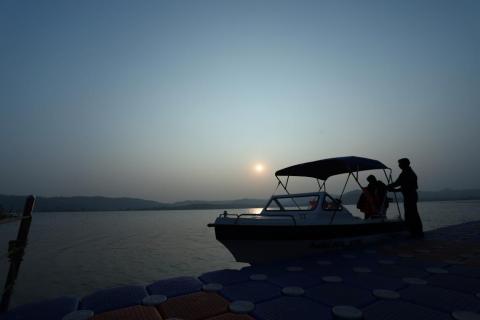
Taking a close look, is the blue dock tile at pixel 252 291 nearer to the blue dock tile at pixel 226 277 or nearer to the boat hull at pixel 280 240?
the blue dock tile at pixel 226 277

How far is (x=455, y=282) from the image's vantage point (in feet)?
13.3

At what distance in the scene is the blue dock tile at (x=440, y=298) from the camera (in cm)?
314

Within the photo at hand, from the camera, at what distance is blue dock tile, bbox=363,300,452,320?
2.90m

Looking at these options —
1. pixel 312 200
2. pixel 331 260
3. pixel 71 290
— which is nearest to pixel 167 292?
pixel 331 260

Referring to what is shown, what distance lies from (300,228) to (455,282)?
3385 mm

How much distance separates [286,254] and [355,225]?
255 cm

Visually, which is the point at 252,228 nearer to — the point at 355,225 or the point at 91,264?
the point at 355,225

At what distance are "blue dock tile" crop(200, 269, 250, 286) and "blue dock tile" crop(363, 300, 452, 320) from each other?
207 centimetres

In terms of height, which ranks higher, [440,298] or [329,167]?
[329,167]

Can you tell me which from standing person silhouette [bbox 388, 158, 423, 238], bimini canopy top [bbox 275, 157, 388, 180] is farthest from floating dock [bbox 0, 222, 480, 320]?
bimini canopy top [bbox 275, 157, 388, 180]

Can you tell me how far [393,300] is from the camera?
3.38m

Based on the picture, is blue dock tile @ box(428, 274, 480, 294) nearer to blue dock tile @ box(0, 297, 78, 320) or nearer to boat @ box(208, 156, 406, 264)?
boat @ box(208, 156, 406, 264)

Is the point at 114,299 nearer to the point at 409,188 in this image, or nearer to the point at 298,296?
the point at 298,296

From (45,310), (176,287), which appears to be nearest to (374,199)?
(176,287)
